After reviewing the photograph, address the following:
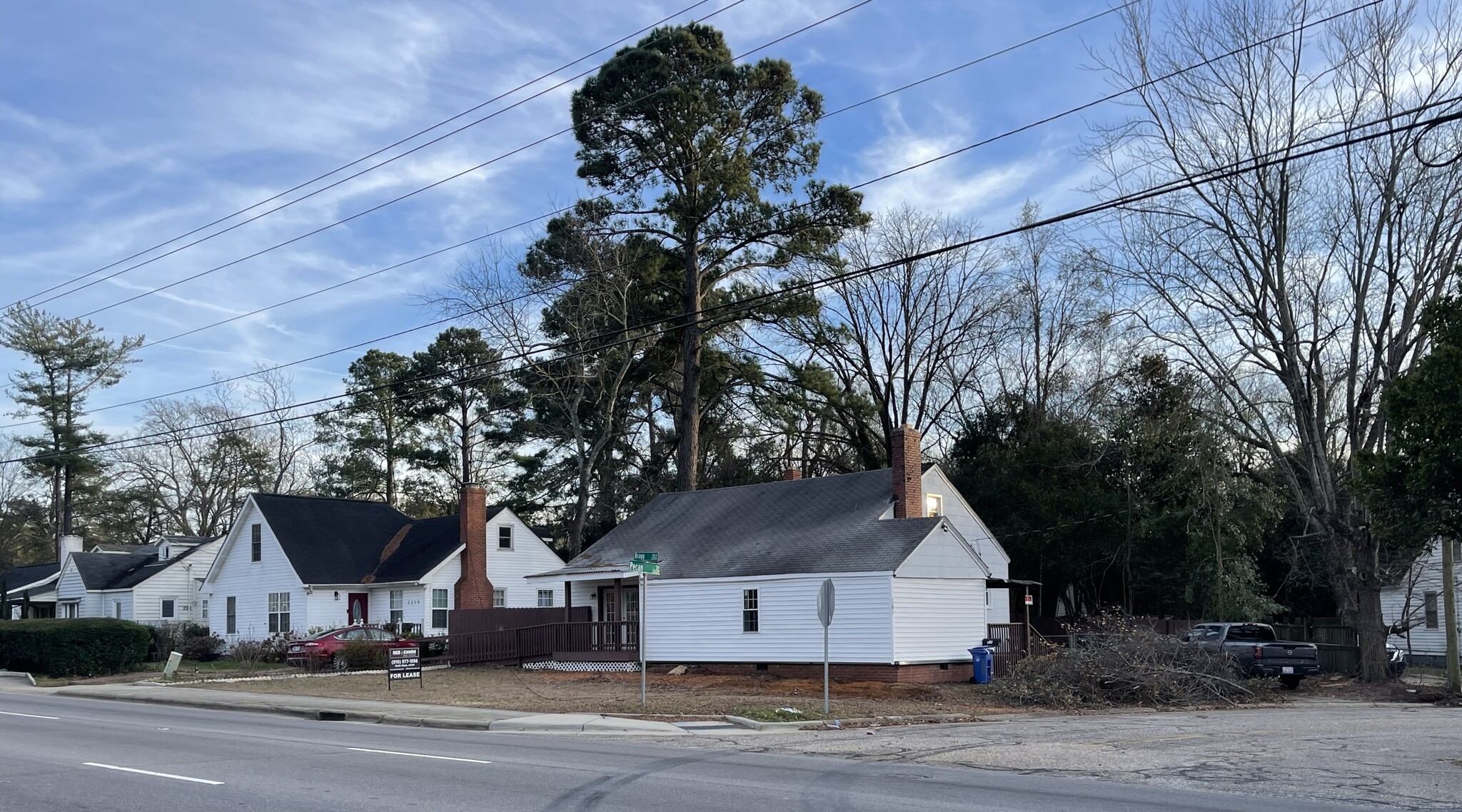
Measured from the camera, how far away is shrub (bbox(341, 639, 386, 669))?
38844mm

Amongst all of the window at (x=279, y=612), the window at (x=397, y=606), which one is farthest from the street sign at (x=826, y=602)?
the window at (x=279, y=612)

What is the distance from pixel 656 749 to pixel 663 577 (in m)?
17.6

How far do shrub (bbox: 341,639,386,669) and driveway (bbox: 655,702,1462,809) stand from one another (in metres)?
23.3

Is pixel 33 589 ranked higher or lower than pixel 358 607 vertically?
lower

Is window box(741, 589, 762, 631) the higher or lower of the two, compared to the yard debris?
higher

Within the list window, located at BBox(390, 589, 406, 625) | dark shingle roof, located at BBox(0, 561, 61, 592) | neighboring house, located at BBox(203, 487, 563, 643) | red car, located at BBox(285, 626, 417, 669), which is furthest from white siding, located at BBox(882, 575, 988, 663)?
dark shingle roof, located at BBox(0, 561, 61, 592)

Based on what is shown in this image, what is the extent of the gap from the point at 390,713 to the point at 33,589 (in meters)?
50.4

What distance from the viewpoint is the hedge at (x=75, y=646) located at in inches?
1463

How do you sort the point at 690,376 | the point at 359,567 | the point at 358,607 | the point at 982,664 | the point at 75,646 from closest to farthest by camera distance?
the point at 982,664 < the point at 75,646 < the point at 690,376 < the point at 358,607 < the point at 359,567

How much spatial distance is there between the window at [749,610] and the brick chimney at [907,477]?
451 cm

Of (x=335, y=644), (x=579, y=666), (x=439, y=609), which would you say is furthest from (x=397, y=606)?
(x=579, y=666)

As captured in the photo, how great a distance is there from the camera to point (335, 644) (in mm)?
38906

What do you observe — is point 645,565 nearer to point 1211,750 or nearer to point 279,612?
point 1211,750

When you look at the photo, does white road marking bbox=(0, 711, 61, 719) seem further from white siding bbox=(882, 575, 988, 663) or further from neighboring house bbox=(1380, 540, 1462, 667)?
neighboring house bbox=(1380, 540, 1462, 667)
